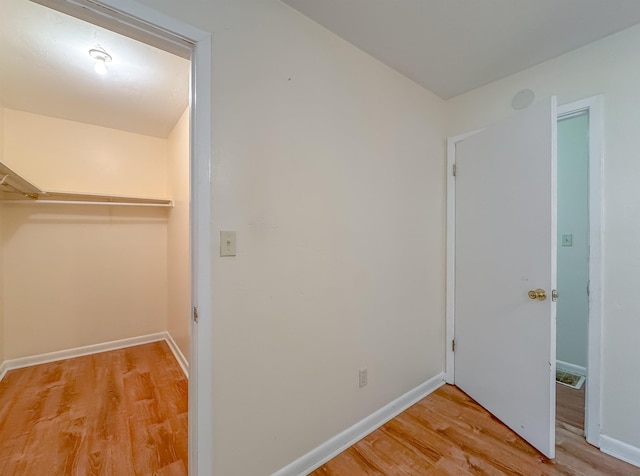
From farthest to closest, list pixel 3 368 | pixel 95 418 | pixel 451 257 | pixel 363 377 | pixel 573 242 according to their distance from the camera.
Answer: pixel 573 242 < pixel 3 368 < pixel 451 257 < pixel 95 418 < pixel 363 377

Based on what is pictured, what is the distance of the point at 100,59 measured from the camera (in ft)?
5.81

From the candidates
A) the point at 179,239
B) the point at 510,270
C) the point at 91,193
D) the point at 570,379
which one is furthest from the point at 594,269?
the point at 91,193

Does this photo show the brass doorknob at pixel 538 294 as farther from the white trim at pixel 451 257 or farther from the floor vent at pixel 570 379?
the floor vent at pixel 570 379

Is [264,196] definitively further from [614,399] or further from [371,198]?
[614,399]

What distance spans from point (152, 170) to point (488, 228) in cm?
358

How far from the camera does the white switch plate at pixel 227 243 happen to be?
119 centimetres

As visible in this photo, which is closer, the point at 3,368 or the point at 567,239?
the point at 3,368

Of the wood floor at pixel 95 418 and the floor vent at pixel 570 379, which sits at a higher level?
the wood floor at pixel 95 418

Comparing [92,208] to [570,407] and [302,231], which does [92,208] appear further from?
[570,407]

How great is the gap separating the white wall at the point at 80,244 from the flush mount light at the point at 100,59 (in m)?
1.42

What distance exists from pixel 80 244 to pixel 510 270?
3.99 meters

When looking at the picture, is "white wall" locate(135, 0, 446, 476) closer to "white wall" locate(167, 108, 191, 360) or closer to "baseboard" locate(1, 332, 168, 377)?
"white wall" locate(167, 108, 191, 360)

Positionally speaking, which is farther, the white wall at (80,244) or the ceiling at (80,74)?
the white wall at (80,244)

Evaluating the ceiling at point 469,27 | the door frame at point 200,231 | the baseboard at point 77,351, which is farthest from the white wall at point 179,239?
the ceiling at point 469,27
